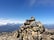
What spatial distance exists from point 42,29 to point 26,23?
484 inches

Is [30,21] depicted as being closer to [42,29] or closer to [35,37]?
[42,29]

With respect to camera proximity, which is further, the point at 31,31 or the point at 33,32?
the point at 31,31

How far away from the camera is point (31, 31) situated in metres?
70.8

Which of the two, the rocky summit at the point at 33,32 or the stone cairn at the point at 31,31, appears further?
the stone cairn at the point at 31,31

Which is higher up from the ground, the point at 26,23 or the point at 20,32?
the point at 26,23

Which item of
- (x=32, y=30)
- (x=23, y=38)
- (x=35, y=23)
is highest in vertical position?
(x=35, y=23)

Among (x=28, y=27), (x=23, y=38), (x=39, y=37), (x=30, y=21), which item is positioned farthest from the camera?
(x=30, y=21)

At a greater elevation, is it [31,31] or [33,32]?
[31,31]

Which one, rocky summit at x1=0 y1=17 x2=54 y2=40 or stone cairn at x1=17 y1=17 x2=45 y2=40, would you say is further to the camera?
stone cairn at x1=17 y1=17 x2=45 y2=40

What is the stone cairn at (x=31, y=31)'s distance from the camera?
220 feet

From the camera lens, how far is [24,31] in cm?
7406

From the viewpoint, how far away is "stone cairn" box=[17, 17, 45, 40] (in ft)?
220

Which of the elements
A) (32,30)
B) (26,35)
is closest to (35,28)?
(32,30)

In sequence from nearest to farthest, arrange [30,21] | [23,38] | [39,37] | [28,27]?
[39,37] → [23,38] → [28,27] → [30,21]
